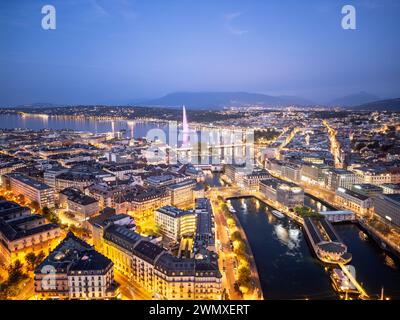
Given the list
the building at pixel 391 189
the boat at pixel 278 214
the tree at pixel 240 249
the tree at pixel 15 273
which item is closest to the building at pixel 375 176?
the building at pixel 391 189

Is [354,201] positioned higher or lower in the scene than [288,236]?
higher

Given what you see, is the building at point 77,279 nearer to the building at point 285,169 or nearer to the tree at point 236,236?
the tree at point 236,236

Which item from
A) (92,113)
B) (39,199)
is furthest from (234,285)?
(92,113)

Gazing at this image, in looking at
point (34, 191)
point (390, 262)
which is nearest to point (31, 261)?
point (34, 191)

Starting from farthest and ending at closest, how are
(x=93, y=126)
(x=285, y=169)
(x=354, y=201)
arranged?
(x=93, y=126) → (x=285, y=169) → (x=354, y=201)

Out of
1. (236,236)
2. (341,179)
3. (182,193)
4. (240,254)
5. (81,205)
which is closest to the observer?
(240,254)

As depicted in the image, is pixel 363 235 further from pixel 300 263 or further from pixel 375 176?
pixel 375 176

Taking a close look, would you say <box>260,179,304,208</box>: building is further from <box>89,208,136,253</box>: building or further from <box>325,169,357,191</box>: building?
<box>89,208,136,253</box>: building
